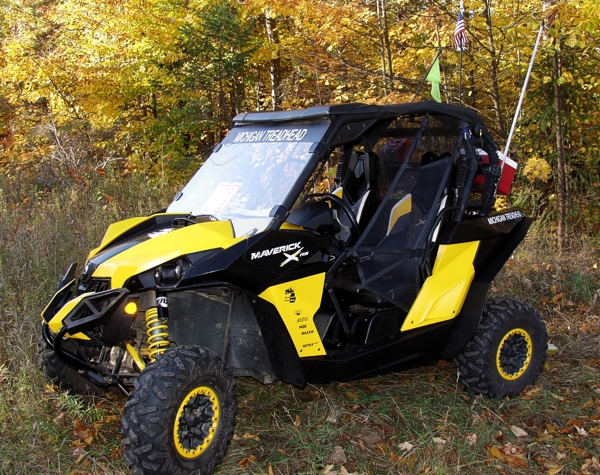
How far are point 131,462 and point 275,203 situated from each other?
1.60 meters

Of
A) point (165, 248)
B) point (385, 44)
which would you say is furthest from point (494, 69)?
point (165, 248)

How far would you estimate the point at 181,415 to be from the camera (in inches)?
139

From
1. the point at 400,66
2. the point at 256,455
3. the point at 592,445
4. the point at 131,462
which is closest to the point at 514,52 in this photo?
the point at 400,66

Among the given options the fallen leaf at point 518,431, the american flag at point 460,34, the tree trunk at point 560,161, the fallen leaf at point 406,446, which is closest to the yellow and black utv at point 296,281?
the fallen leaf at point 518,431

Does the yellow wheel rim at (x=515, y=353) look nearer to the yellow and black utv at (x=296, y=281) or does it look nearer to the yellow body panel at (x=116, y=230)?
the yellow and black utv at (x=296, y=281)

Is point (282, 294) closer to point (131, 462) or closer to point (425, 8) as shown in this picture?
point (131, 462)

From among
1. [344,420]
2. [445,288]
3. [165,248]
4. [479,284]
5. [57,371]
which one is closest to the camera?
[165,248]

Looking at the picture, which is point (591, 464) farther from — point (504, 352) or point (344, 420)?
point (344, 420)

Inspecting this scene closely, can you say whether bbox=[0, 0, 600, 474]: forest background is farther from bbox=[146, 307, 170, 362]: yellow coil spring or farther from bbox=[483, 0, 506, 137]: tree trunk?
bbox=[146, 307, 170, 362]: yellow coil spring

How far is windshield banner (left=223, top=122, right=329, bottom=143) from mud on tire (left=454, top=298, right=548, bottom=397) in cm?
190

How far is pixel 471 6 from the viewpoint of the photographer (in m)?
7.98

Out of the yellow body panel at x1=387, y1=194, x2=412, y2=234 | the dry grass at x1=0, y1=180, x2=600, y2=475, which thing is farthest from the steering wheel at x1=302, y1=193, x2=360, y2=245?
the dry grass at x1=0, y1=180, x2=600, y2=475

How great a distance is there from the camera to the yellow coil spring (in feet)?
12.2

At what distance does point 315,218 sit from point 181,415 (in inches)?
63.9
